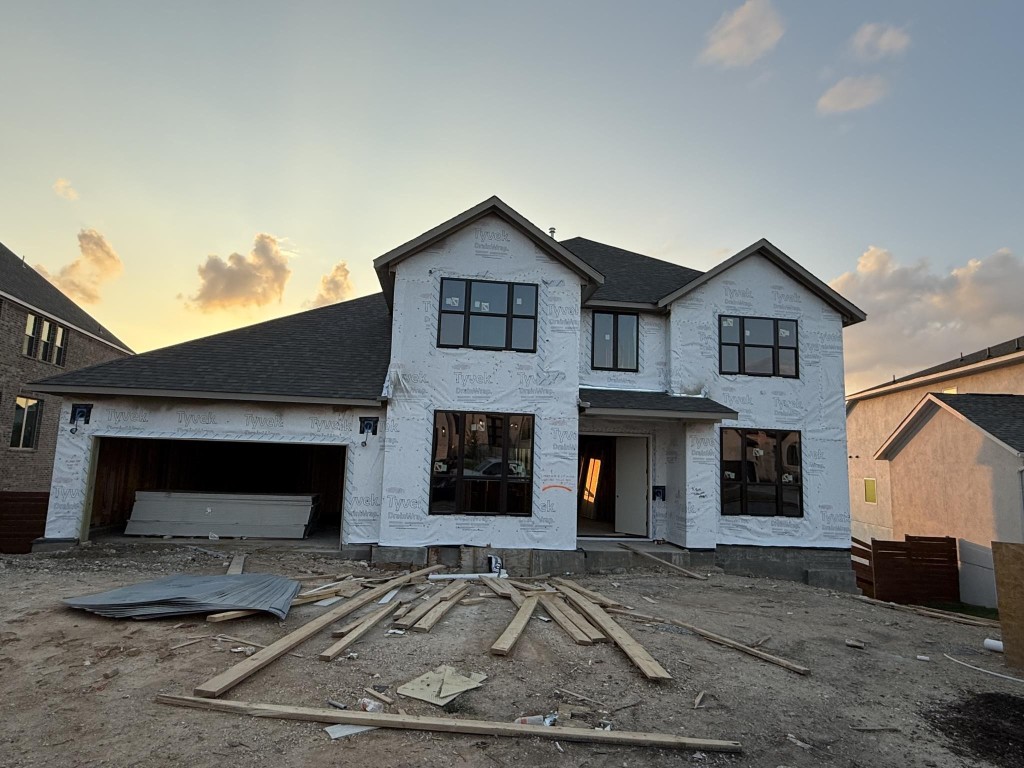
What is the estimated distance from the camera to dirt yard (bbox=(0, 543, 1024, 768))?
3891mm

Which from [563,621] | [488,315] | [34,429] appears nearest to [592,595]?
[563,621]

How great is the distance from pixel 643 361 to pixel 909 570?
9.86 m

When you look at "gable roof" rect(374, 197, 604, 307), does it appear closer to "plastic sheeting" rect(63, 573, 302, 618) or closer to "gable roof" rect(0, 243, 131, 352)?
"plastic sheeting" rect(63, 573, 302, 618)

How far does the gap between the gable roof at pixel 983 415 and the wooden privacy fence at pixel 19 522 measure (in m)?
23.1

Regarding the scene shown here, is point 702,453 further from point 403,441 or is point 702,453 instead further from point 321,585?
point 321,585

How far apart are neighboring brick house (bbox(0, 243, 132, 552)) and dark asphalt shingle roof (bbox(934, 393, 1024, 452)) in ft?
95.0

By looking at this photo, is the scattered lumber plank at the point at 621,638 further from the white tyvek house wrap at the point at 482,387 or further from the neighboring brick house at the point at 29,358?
the neighboring brick house at the point at 29,358

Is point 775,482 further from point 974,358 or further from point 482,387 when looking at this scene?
point 974,358

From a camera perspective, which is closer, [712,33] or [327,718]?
[327,718]

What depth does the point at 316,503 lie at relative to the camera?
537 inches

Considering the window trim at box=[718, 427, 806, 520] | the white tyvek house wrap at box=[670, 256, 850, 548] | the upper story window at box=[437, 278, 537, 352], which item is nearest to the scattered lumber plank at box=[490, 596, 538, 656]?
A: the upper story window at box=[437, 278, 537, 352]

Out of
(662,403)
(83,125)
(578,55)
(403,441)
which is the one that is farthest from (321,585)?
(578,55)

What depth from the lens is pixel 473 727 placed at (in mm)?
4191

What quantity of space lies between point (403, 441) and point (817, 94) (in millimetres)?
12003
